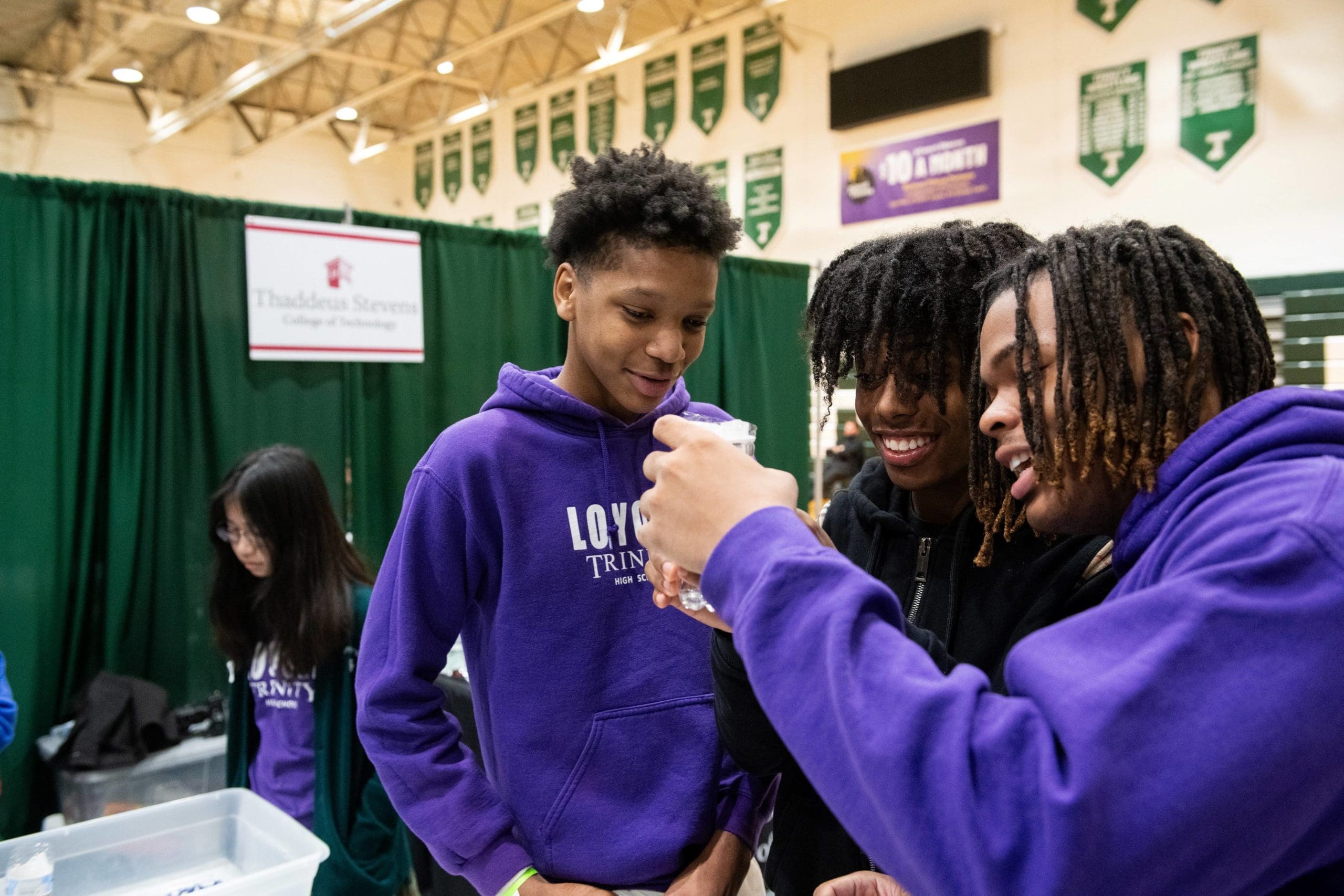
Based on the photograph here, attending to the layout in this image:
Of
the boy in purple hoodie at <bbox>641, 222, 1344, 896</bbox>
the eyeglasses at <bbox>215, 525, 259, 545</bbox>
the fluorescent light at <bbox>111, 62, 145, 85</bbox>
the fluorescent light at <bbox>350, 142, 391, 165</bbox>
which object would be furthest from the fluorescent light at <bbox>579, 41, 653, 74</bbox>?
the boy in purple hoodie at <bbox>641, 222, 1344, 896</bbox>

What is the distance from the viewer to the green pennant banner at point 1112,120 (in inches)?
230

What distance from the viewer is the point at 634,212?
1.29 metres

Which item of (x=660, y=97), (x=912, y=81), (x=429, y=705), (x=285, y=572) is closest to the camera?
(x=429, y=705)

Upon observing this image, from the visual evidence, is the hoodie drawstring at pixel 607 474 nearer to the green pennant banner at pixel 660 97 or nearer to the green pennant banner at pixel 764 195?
the green pennant banner at pixel 764 195

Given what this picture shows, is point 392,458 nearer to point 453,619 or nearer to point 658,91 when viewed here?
point 453,619

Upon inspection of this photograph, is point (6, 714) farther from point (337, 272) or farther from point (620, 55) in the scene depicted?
point (620, 55)

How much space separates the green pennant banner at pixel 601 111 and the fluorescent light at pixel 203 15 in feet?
11.3

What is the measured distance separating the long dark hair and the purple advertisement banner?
5435 millimetres

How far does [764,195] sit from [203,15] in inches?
190

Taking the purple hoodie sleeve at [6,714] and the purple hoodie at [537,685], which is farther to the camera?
the purple hoodie sleeve at [6,714]

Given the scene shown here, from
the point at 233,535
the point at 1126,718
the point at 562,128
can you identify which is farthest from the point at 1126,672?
the point at 562,128

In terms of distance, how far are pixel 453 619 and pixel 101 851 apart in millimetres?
1041

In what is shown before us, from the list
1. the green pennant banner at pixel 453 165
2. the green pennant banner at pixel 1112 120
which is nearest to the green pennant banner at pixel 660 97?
the green pennant banner at pixel 453 165

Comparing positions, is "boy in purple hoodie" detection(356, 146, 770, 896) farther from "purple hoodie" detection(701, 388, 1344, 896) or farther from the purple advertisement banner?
the purple advertisement banner
